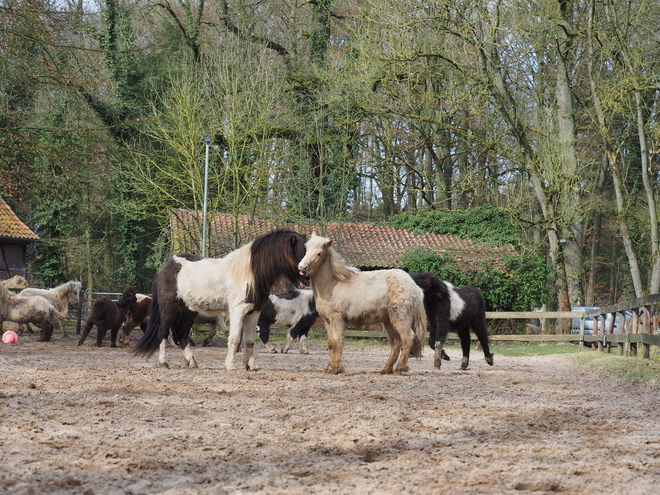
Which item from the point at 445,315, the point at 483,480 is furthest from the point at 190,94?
the point at 483,480

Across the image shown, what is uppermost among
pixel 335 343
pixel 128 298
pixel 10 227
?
pixel 10 227

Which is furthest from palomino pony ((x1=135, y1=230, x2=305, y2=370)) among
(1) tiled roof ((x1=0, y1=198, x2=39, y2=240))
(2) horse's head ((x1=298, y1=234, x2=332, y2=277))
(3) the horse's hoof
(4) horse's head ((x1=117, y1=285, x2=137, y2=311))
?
(1) tiled roof ((x1=0, y1=198, x2=39, y2=240))

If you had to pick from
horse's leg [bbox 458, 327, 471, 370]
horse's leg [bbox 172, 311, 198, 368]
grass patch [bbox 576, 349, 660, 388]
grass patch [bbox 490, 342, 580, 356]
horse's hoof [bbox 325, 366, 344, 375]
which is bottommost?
grass patch [bbox 490, 342, 580, 356]

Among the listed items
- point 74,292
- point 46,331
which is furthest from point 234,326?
point 74,292

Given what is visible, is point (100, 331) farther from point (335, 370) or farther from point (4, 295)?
point (335, 370)

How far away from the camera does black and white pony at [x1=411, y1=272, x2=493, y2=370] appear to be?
1319 centimetres

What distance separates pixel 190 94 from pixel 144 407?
23730mm

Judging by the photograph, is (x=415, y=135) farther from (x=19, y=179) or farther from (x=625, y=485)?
(x=625, y=485)

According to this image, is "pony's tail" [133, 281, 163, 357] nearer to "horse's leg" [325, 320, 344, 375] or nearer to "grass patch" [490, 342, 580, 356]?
"horse's leg" [325, 320, 344, 375]

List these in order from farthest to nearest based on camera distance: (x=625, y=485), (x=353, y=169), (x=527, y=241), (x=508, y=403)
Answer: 1. (x=527, y=241)
2. (x=353, y=169)
3. (x=508, y=403)
4. (x=625, y=485)

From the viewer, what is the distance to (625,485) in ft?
14.5

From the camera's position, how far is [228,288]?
11.5m

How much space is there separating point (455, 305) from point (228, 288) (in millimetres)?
4212

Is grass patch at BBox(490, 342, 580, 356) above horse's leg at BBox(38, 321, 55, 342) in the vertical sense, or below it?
below
